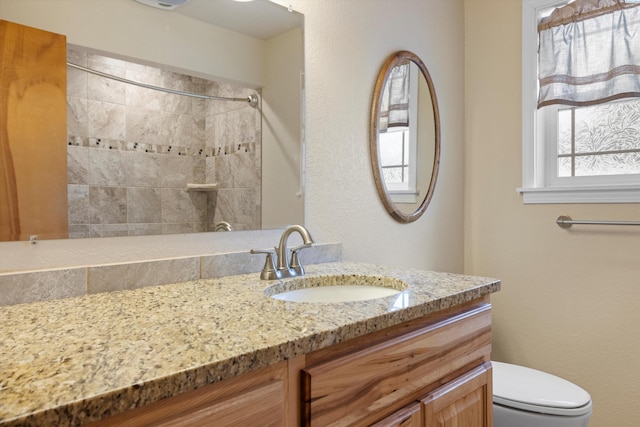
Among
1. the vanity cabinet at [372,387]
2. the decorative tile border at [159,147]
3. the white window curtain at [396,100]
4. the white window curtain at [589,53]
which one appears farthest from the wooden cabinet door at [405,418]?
the white window curtain at [589,53]

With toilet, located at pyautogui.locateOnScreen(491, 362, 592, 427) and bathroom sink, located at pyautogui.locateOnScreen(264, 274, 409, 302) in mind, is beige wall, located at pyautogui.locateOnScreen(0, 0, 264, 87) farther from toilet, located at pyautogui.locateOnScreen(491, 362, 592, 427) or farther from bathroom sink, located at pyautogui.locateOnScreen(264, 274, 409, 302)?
toilet, located at pyautogui.locateOnScreen(491, 362, 592, 427)

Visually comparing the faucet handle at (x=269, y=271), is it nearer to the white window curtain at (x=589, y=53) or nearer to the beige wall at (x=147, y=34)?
the beige wall at (x=147, y=34)

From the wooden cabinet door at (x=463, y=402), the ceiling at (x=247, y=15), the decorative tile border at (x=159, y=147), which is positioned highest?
the ceiling at (x=247, y=15)

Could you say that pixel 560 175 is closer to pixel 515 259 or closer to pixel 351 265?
pixel 515 259

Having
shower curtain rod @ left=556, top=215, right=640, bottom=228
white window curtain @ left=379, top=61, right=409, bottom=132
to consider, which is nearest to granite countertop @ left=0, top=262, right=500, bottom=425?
white window curtain @ left=379, top=61, right=409, bottom=132

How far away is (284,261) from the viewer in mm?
1295

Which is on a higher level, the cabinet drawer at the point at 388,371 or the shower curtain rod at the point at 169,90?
the shower curtain rod at the point at 169,90

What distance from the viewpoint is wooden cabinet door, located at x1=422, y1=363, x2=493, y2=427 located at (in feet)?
3.39

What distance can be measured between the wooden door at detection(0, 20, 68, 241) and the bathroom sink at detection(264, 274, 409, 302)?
623mm

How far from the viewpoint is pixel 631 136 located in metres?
1.86

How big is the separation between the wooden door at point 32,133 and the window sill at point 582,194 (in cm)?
195

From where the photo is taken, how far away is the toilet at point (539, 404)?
1433mm

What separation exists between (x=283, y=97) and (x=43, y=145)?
741 millimetres

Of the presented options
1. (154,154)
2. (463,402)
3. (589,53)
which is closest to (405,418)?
(463,402)
